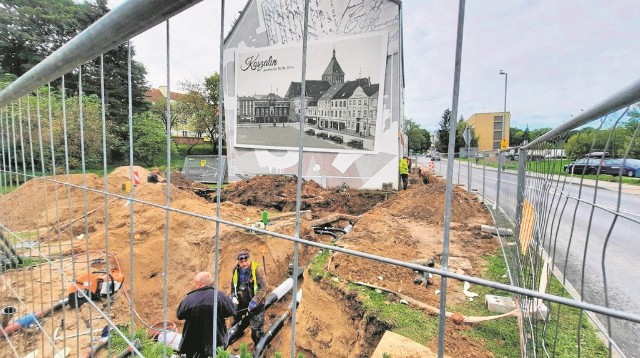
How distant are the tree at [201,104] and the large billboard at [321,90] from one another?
1321cm

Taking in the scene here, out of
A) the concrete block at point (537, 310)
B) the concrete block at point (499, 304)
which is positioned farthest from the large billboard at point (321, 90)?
the concrete block at point (537, 310)

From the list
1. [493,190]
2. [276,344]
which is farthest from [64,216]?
[493,190]

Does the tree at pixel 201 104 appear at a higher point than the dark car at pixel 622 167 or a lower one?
higher

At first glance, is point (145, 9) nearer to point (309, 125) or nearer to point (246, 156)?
point (309, 125)

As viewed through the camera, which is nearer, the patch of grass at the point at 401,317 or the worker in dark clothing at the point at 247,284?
the patch of grass at the point at 401,317

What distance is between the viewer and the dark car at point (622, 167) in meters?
0.97

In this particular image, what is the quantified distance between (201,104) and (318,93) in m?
18.5

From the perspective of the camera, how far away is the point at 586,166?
50.4 inches

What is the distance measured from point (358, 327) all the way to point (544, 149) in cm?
308

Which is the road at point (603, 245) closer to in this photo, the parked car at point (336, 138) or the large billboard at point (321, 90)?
the large billboard at point (321, 90)

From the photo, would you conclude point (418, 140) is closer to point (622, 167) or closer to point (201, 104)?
point (201, 104)

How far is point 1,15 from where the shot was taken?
24.9 m

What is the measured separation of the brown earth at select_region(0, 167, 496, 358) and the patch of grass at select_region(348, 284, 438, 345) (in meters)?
0.13

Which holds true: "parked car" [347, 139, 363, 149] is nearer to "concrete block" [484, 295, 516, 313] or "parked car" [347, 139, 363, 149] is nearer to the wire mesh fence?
the wire mesh fence
